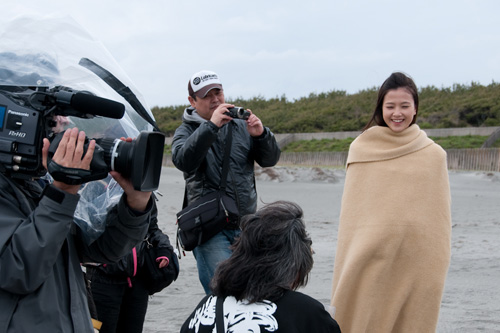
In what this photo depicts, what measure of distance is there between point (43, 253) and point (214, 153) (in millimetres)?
1989

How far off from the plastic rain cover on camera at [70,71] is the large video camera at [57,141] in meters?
0.11

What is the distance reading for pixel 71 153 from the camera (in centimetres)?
200

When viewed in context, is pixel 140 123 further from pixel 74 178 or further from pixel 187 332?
pixel 187 332

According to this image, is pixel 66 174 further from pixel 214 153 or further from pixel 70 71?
pixel 214 153

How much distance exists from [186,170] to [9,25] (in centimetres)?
164

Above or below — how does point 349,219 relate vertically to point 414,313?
above

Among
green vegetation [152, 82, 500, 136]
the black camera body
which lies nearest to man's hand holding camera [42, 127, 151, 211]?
the black camera body

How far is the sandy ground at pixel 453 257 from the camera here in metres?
5.04

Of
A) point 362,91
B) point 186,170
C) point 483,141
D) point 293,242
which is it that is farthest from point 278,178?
point 362,91

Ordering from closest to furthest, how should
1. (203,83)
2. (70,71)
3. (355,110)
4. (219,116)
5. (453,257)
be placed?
(70,71)
(219,116)
(203,83)
(453,257)
(355,110)

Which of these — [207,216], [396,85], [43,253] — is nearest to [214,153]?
[207,216]

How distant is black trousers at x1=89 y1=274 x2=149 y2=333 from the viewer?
354cm

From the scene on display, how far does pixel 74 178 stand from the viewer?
6.53 ft

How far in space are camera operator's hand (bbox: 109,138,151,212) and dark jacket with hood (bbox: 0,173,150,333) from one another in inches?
9.0
